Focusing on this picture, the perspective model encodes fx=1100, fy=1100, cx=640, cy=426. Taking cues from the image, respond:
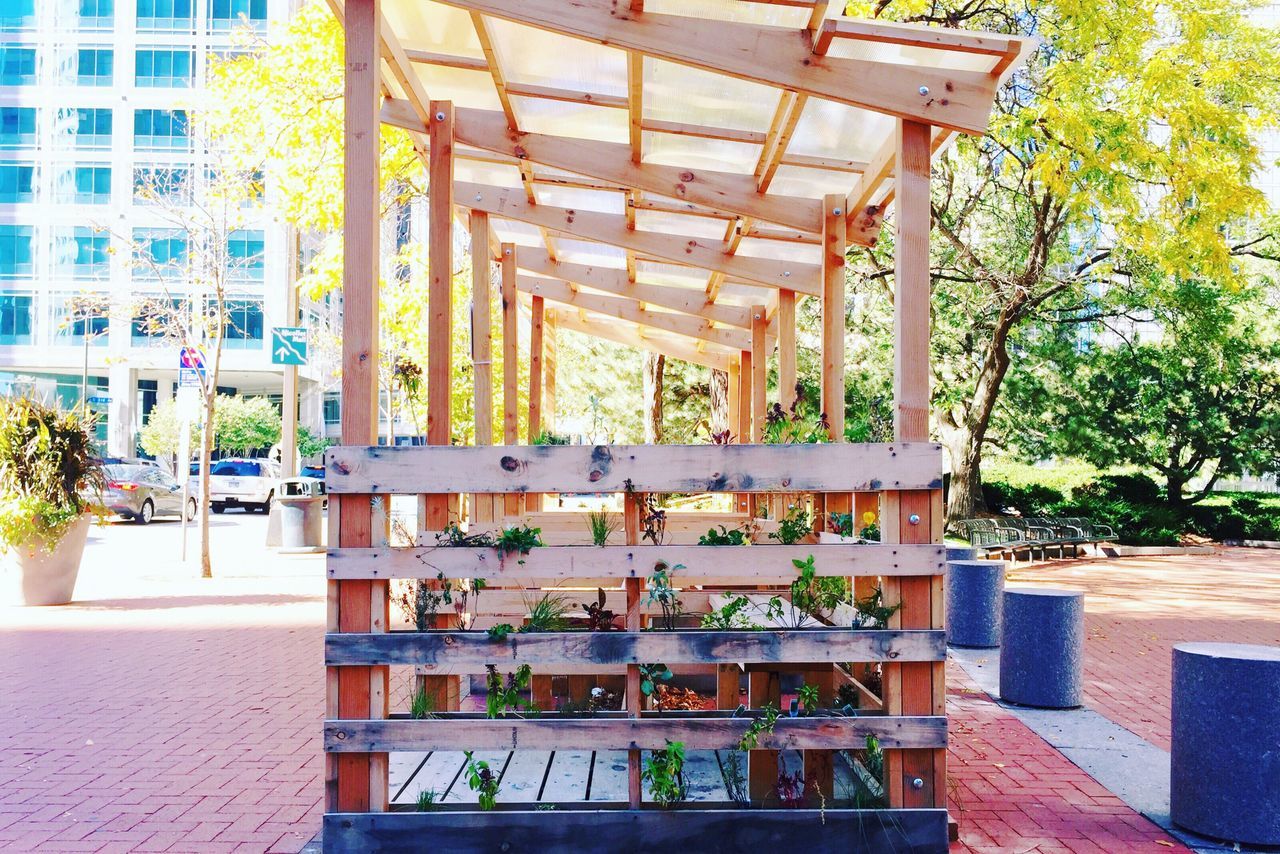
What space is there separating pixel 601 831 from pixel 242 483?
2910 cm

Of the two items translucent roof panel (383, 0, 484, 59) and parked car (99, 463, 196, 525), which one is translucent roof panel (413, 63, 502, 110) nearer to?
translucent roof panel (383, 0, 484, 59)

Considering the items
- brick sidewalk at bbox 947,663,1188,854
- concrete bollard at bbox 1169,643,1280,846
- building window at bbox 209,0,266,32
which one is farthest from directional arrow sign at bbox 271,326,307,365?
building window at bbox 209,0,266,32

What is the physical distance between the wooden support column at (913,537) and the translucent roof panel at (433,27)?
2775mm

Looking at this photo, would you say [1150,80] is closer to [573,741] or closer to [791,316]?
[791,316]

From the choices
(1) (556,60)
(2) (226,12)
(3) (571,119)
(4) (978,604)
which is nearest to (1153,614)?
(4) (978,604)

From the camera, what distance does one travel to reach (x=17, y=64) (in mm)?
45438

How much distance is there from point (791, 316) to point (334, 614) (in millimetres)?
6672

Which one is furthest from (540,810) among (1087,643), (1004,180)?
(1004,180)

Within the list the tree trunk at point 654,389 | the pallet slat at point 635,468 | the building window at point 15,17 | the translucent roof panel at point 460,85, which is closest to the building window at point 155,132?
the building window at point 15,17

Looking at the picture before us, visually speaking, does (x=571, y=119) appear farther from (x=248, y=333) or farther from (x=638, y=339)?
(x=248, y=333)

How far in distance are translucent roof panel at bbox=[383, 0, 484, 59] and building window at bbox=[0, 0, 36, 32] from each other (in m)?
47.9

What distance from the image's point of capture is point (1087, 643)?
32.8ft

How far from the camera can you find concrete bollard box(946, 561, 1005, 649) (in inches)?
371

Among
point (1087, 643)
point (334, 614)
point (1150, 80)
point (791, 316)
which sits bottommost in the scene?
point (1087, 643)
